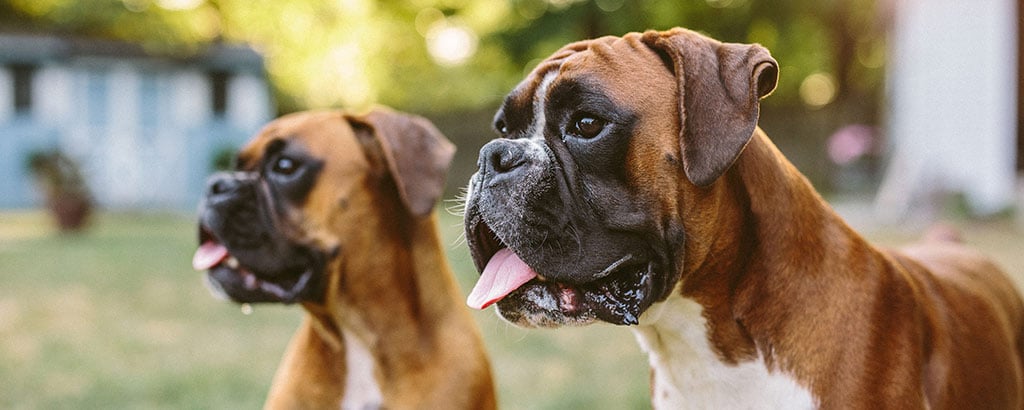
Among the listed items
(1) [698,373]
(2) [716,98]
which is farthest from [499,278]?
(2) [716,98]

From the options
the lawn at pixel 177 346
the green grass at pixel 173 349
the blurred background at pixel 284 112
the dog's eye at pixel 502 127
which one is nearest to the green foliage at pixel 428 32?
the blurred background at pixel 284 112

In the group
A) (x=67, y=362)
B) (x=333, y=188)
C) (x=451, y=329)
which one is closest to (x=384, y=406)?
(x=451, y=329)

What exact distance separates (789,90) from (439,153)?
2925cm

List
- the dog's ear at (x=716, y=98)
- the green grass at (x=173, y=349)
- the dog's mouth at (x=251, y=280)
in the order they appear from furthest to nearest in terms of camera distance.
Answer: the green grass at (x=173, y=349)
the dog's mouth at (x=251, y=280)
the dog's ear at (x=716, y=98)

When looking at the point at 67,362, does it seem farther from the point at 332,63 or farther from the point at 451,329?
the point at 332,63

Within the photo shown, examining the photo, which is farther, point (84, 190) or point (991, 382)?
point (84, 190)

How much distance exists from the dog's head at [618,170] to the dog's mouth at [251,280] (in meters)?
1.34

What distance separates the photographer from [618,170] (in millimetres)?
2586

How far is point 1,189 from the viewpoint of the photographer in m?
23.1

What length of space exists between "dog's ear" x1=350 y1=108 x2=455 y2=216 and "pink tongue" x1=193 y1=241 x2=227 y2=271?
79 centimetres

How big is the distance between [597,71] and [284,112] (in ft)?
102

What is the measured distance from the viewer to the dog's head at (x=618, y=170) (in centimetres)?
254

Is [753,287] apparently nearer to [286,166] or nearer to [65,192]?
[286,166]

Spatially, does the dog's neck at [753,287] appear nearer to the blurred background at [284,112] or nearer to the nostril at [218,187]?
the nostril at [218,187]
